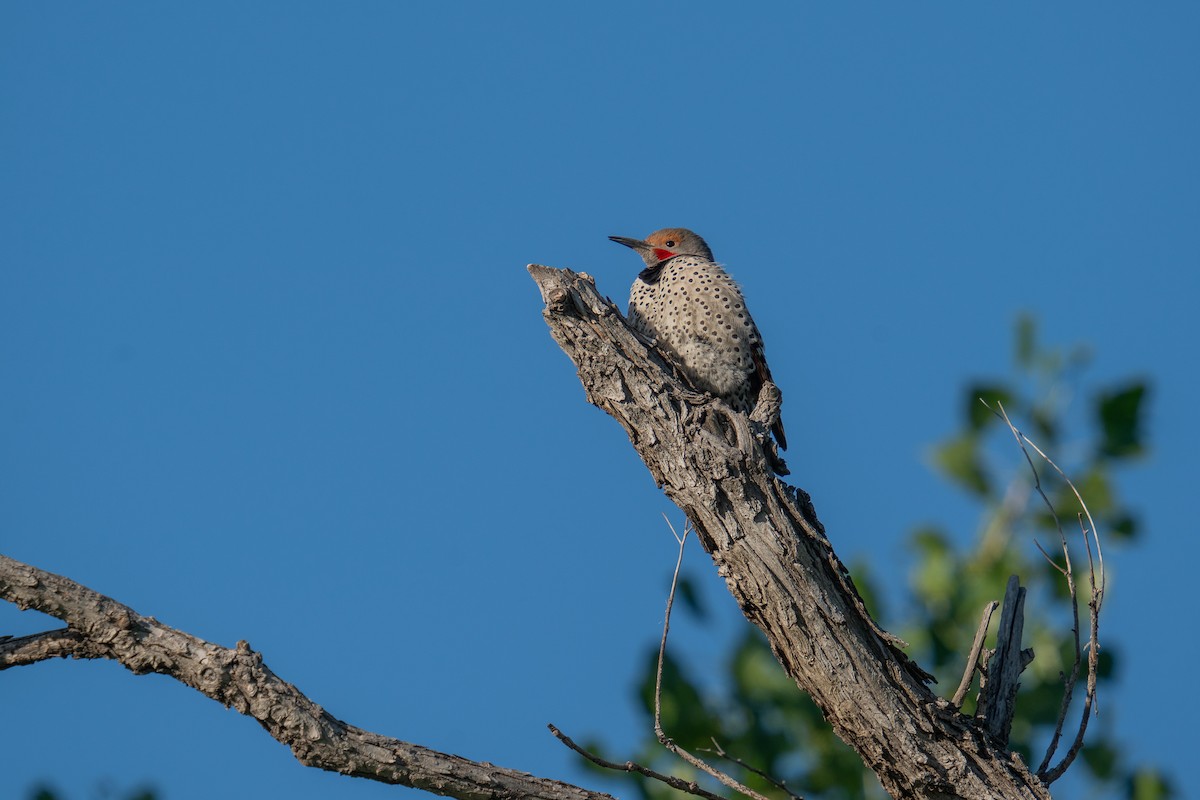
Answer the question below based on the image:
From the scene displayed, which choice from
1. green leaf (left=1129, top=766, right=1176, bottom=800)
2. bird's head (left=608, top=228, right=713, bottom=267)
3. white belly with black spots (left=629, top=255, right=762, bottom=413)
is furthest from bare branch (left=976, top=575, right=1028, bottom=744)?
bird's head (left=608, top=228, right=713, bottom=267)

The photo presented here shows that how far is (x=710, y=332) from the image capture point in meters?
7.19

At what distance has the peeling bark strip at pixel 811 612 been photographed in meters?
4.86

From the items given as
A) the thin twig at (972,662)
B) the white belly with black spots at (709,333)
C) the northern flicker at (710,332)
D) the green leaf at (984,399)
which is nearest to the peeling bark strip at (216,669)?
the thin twig at (972,662)

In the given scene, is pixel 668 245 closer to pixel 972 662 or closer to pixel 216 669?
pixel 972 662

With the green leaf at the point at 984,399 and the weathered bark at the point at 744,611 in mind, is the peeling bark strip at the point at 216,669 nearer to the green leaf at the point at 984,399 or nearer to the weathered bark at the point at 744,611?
the weathered bark at the point at 744,611

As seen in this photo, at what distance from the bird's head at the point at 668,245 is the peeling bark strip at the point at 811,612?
3.52 m

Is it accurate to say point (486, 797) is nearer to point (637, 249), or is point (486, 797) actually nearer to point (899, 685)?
point (899, 685)

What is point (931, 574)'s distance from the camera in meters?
8.16

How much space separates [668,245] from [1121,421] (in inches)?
126

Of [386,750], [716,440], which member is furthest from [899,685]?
[386,750]

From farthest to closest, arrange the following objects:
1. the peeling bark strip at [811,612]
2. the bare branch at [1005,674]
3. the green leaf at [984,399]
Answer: the green leaf at [984,399]
the bare branch at [1005,674]
the peeling bark strip at [811,612]

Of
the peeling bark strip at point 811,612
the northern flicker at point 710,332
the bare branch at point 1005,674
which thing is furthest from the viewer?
the northern flicker at point 710,332

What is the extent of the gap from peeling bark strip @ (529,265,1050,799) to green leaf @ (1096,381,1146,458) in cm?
409

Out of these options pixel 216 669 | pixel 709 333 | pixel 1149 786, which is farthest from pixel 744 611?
pixel 1149 786
